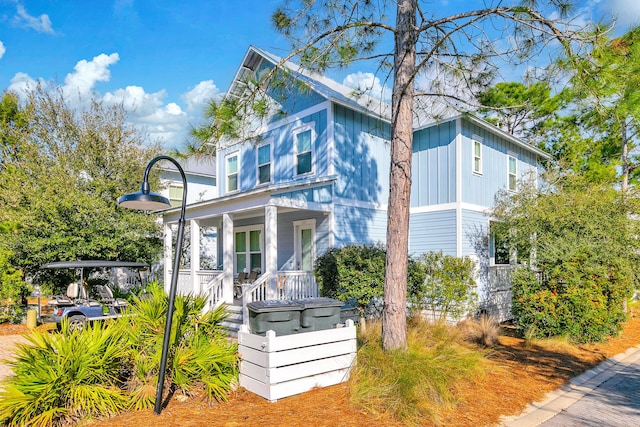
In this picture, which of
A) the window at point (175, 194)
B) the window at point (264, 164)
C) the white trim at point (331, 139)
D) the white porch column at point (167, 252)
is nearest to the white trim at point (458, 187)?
the white trim at point (331, 139)

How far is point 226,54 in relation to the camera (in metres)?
12.1

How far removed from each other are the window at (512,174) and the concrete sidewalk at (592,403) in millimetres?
8468

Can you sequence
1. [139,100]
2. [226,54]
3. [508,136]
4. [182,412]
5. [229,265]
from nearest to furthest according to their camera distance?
1. [182,412]
2. [229,265]
3. [226,54]
4. [508,136]
5. [139,100]

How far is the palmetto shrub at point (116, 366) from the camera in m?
4.72

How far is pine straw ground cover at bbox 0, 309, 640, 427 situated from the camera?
4773 mm

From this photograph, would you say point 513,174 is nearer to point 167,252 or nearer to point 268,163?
point 268,163

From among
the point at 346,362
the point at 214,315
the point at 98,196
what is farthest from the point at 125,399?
the point at 98,196

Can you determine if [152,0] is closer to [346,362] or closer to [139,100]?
[139,100]

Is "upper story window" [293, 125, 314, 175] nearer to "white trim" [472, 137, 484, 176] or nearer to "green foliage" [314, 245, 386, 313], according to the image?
"green foliage" [314, 245, 386, 313]

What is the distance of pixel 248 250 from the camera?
15102 millimetres

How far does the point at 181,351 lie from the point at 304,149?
8473 millimetres

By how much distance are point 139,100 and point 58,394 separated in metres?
14.6

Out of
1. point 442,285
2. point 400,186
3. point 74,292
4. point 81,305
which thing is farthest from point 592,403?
point 74,292

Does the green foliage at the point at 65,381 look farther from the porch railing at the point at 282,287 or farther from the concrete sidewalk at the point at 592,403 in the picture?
the concrete sidewalk at the point at 592,403
